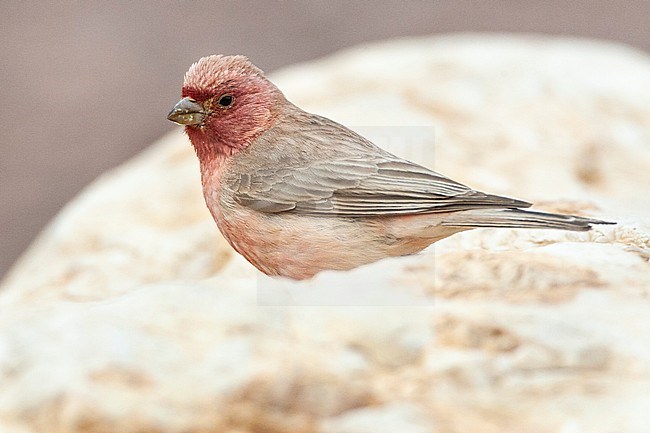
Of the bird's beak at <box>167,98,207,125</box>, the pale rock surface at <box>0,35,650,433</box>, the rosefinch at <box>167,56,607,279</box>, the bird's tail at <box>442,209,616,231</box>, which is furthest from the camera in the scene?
the bird's beak at <box>167,98,207,125</box>

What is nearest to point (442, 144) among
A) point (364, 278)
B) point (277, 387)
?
point (364, 278)

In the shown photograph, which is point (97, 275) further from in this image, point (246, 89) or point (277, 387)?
point (277, 387)

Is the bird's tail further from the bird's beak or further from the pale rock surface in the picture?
the bird's beak

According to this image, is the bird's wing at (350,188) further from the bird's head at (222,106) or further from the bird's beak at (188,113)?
the bird's beak at (188,113)

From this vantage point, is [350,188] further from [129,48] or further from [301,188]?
[129,48]

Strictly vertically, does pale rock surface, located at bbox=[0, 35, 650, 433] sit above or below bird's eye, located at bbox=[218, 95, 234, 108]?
below

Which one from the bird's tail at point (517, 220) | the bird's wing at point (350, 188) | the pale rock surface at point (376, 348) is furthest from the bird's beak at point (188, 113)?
the bird's tail at point (517, 220)

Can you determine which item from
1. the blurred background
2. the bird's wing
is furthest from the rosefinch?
the blurred background

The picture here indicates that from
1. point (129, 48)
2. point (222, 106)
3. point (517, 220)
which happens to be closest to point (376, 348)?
point (517, 220)

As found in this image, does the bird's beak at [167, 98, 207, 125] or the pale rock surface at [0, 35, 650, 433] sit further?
the bird's beak at [167, 98, 207, 125]
